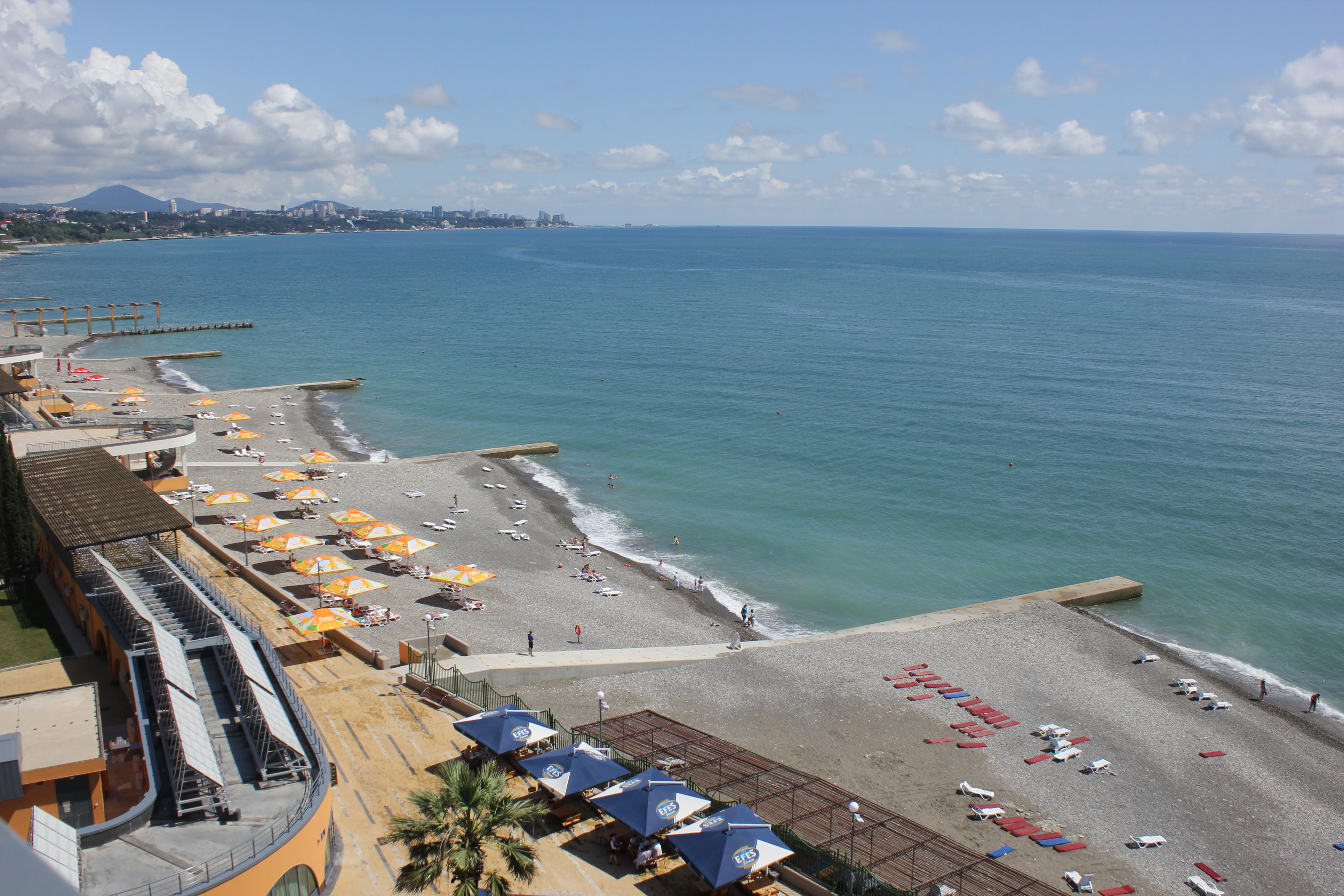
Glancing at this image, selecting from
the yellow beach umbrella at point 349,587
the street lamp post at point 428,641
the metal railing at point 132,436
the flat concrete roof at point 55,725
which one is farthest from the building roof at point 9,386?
the flat concrete roof at point 55,725

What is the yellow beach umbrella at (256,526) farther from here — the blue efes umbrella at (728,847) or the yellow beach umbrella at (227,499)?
the blue efes umbrella at (728,847)

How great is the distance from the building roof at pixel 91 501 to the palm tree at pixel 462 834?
56.9 feet

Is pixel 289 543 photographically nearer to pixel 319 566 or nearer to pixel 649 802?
pixel 319 566

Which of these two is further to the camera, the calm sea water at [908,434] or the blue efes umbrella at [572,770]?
the calm sea water at [908,434]

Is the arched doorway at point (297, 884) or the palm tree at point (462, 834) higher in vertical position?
the palm tree at point (462, 834)

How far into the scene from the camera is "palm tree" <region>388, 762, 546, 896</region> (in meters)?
14.4

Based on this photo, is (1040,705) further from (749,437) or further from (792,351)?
(792,351)

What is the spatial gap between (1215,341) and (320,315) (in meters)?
120

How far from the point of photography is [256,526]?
39875 mm

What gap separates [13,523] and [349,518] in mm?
15108

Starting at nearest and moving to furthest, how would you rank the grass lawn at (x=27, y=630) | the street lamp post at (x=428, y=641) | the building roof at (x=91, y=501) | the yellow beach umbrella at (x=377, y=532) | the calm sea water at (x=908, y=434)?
the grass lawn at (x=27, y=630) → the street lamp post at (x=428, y=641) → the building roof at (x=91, y=501) → the yellow beach umbrella at (x=377, y=532) → the calm sea water at (x=908, y=434)

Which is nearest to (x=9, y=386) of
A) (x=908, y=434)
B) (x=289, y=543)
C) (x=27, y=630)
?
(x=289, y=543)

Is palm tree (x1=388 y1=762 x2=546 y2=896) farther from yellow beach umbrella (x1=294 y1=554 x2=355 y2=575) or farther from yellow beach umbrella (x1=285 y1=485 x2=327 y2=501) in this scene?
yellow beach umbrella (x1=285 y1=485 x2=327 y2=501)

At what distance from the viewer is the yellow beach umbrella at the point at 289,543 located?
37.7 meters
